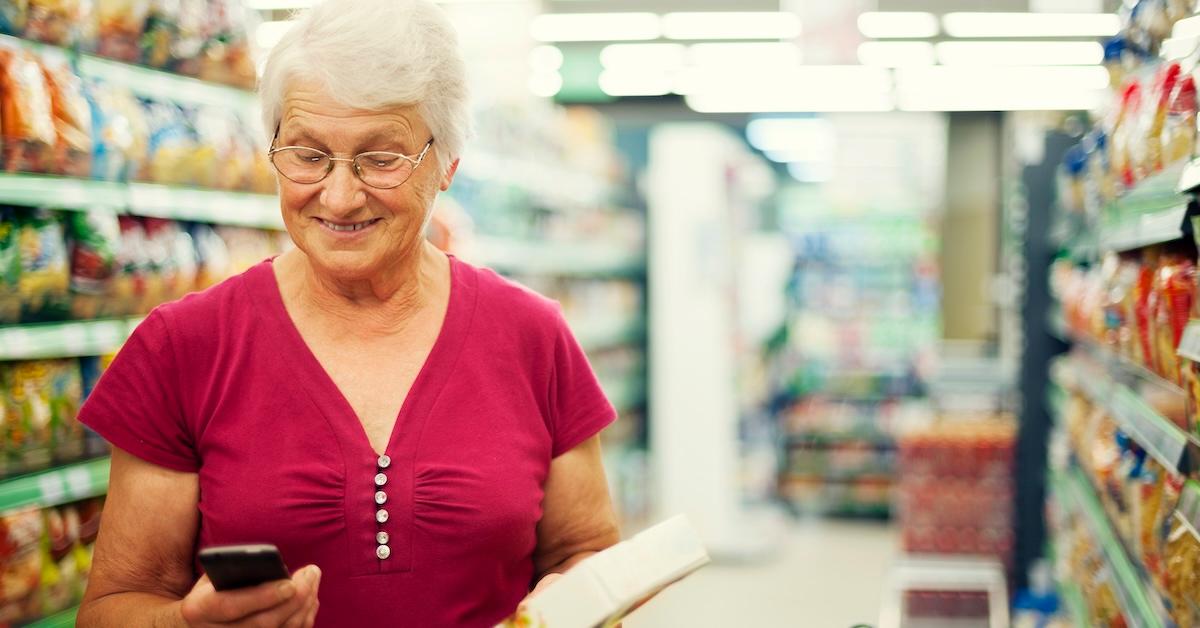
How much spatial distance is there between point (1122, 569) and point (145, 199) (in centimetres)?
244

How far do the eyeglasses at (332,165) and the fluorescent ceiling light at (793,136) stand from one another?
14192 mm

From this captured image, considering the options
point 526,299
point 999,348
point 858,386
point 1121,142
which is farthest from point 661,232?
point 526,299

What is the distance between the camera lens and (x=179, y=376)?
5.77ft

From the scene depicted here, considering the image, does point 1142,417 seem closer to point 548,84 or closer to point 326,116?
point 326,116

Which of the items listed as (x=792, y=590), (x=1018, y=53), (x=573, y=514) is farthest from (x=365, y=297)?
(x=1018, y=53)

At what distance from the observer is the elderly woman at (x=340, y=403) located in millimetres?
1704

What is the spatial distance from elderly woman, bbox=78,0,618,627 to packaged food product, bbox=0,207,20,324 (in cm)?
106

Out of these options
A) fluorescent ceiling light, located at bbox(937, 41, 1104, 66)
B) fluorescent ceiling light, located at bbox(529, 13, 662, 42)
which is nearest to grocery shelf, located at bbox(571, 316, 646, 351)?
fluorescent ceiling light, located at bbox(529, 13, 662, 42)

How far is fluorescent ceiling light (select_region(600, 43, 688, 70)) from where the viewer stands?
43.5 ft

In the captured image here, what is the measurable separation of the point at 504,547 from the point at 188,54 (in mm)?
2059

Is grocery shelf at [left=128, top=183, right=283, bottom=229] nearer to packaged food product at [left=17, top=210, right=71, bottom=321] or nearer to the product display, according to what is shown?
packaged food product at [left=17, top=210, right=71, bottom=321]

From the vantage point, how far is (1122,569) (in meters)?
2.48

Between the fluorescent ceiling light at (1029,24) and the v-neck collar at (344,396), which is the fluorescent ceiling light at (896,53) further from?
the v-neck collar at (344,396)

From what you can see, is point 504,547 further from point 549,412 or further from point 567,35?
point 567,35
